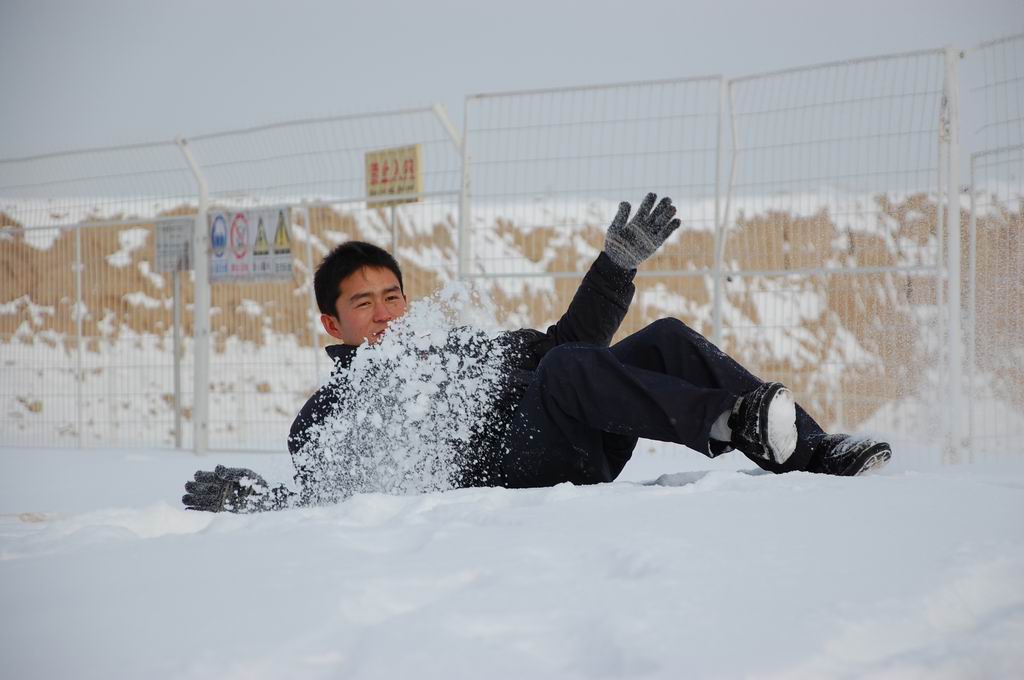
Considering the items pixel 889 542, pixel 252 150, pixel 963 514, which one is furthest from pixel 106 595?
pixel 252 150

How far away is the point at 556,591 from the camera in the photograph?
1.64 meters

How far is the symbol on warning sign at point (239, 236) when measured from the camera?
7.61 m

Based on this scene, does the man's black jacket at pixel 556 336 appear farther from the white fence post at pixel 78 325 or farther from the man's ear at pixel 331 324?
the white fence post at pixel 78 325

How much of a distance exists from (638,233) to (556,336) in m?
0.49

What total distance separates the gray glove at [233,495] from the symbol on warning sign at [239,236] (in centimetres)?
457

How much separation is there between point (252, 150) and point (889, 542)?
628 centimetres

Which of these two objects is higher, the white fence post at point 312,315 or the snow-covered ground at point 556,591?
the white fence post at point 312,315

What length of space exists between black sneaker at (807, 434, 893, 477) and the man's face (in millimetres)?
1534

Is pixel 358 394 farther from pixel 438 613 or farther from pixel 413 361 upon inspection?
pixel 438 613

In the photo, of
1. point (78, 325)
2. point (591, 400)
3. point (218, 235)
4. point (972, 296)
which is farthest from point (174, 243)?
point (591, 400)

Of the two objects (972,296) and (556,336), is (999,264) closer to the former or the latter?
(972,296)

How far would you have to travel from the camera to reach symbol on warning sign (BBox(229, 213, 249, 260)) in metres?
7.61

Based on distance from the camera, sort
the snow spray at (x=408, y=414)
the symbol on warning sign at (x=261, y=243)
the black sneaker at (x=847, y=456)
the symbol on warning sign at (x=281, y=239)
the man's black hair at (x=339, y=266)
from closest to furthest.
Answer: the black sneaker at (x=847, y=456) < the snow spray at (x=408, y=414) < the man's black hair at (x=339, y=266) < the symbol on warning sign at (x=281, y=239) < the symbol on warning sign at (x=261, y=243)

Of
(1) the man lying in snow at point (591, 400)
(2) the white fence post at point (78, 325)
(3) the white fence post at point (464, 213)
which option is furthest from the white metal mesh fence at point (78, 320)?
(1) the man lying in snow at point (591, 400)
